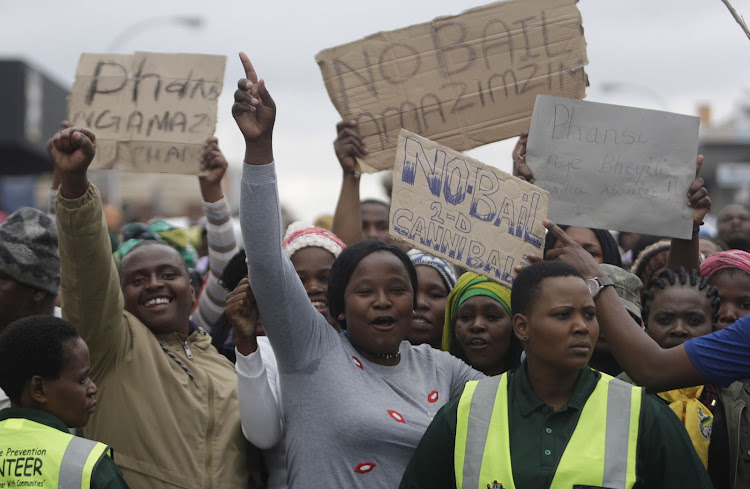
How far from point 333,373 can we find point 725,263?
1.87 metres

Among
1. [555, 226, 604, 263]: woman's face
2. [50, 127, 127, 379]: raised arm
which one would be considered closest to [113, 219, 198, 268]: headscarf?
[555, 226, 604, 263]: woman's face

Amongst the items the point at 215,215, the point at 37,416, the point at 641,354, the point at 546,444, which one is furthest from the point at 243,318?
the point at 215,215

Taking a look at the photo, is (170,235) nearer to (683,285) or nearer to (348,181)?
(348,181)

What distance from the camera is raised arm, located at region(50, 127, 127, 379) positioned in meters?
3.37

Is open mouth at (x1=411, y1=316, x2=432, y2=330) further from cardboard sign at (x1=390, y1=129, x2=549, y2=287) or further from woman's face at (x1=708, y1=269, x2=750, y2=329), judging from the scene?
woman's face at (x1=708, y1=269, x2=750, y2=329)

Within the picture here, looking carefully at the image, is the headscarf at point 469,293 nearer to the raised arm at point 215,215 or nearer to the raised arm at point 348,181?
the raised arm at point 348,181

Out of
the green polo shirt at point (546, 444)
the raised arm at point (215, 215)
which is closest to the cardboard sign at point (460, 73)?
the raised arm at point (215, 215)

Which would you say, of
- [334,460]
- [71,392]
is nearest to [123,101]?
[71,392]

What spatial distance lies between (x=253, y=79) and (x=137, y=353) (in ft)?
3.85

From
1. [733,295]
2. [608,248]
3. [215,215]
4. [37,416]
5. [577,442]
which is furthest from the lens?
[215,215]

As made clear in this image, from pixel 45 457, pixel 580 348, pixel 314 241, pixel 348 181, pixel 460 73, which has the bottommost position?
pixel 45 457

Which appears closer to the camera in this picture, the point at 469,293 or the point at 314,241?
the point at 469,293

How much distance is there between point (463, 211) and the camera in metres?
3.83

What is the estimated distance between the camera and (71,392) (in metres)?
3.23
